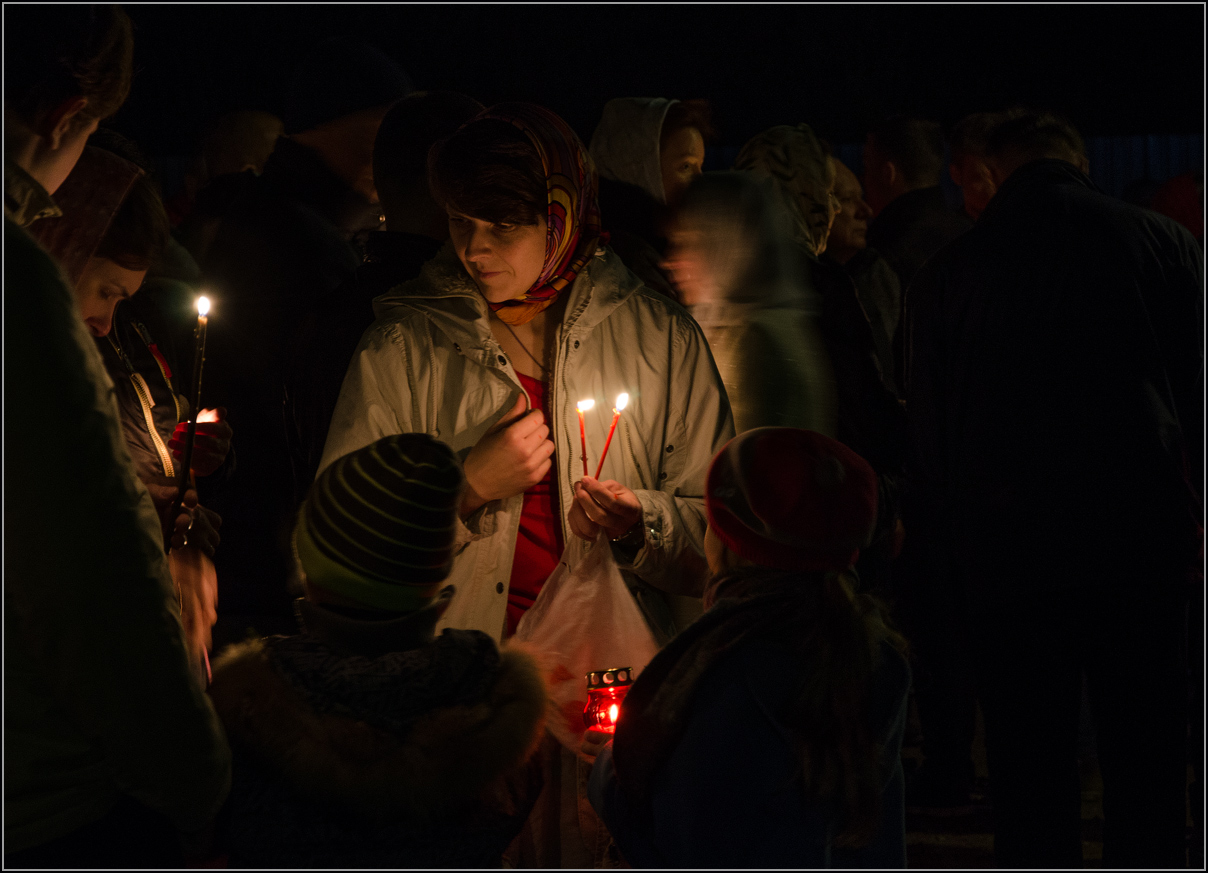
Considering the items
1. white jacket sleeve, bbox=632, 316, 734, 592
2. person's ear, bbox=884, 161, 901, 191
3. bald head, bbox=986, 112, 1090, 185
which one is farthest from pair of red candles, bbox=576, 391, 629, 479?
person's ear, bbox=884, 161, 901, 191

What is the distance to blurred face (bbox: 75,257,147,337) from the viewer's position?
2508mm

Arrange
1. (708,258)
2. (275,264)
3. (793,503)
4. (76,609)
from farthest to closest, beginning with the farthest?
(275,264)
(708,258)
(793,503)
(76,609)

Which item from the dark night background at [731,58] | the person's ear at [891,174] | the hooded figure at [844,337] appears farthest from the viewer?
the dark night background at [731,58]

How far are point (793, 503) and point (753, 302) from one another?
1414 mm

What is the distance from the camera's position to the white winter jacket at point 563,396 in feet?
8.29

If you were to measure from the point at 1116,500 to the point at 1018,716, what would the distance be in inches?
26.9

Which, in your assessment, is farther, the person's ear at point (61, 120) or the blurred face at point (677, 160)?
the blurred face at point (677, 160)

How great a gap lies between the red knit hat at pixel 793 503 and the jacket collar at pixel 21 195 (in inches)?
50.2

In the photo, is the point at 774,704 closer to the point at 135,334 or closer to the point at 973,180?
the point at 135,334

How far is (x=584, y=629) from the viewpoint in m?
2.45

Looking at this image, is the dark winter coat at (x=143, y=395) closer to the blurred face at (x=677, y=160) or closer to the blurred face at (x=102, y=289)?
the blurred face at (x=102, y=289)

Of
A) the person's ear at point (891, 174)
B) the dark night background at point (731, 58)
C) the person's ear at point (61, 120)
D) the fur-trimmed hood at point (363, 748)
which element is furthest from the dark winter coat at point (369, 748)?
the dark night background at point (731, 58)

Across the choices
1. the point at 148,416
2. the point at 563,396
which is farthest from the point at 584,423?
the point at 148,416

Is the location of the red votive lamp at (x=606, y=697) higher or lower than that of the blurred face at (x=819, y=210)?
lower
